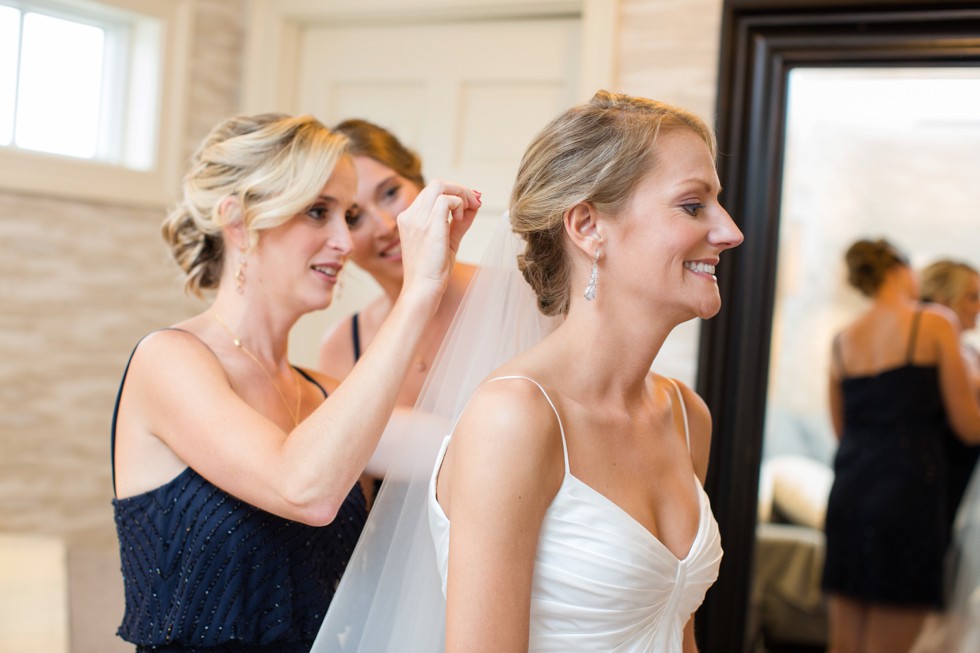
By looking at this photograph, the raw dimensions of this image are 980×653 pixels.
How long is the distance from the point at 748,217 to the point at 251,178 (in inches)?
60.2

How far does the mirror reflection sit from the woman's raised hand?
1.60 metres

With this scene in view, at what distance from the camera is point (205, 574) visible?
5.14 feet

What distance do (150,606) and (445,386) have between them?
0.61m

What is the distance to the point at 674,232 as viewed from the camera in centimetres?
132

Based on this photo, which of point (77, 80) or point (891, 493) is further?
point (77, 80)

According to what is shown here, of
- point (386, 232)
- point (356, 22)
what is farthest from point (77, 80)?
point (386, 232)

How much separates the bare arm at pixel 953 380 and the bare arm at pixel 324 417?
173 cm

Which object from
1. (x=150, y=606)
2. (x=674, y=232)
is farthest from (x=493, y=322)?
(x=150, y=606)

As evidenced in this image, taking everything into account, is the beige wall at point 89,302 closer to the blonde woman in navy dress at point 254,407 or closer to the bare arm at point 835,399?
the bare arm at point 835,399

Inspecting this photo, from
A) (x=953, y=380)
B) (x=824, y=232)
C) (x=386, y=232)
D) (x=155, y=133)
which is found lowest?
(x=953, y=380)

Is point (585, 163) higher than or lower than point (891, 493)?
higher

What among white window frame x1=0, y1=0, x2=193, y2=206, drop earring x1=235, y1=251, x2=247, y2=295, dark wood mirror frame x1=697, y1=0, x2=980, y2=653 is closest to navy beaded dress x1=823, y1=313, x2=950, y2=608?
dark wood mirror frame x1=697, y1=0, x2=980, y2=653

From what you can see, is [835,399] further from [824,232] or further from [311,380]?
[311,380]

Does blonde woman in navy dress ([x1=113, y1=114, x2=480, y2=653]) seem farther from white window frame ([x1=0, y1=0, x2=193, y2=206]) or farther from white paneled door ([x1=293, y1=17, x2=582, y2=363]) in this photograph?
white window frame ([x1=0, y1=0, x2=193, y2=206])
